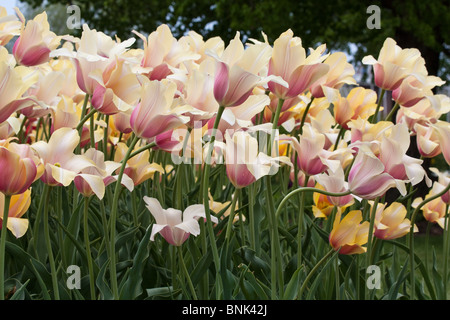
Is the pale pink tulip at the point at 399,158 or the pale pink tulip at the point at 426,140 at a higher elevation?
the pale pink tulip at the point at 426,140

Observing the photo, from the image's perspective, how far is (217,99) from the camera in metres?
0.91

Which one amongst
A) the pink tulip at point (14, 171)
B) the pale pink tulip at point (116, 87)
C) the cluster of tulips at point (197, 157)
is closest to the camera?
the pink tulip at point (14, 171)

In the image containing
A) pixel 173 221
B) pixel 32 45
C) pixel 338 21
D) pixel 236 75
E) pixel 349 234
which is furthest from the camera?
pixel 338 21

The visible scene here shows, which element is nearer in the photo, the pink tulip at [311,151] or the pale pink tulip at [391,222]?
the pink tulip at [311,151]

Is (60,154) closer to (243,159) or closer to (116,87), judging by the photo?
(116,87)

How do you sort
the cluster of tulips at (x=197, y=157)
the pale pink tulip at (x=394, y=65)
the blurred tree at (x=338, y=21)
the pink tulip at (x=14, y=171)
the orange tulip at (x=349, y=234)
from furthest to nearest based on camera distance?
the blurred tree at (x=338, y=21) → the pale pink tulip at (x=394, y=65) → the orange tulip at (x=349, y=234) → the cluster of tulips at (x=197, y=157) → the pink tulip at (x=14, y=171)

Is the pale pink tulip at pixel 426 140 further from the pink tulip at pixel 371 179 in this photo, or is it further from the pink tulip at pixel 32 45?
the pink tulip at pixel 32 45

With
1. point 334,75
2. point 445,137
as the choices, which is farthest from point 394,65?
point 445,137

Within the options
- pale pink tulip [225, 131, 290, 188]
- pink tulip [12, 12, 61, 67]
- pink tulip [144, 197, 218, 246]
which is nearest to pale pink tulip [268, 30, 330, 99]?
pale pink tulip [225, 131, 290, 188]

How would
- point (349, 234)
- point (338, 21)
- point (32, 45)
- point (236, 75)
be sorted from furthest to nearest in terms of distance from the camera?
point (338, 21)
point (32, 45)
point (349, 234)
point (236, 75)

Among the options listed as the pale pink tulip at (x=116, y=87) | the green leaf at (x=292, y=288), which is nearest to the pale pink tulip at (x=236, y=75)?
the pale pink tulip at (x=116, y=87)

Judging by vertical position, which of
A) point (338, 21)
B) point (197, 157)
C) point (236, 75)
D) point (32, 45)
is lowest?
point (197, 157)

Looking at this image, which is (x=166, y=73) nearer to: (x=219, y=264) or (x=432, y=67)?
(x=219, y=264)
